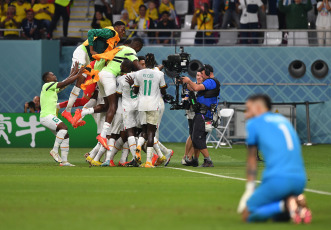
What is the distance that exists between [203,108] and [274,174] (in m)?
10.5

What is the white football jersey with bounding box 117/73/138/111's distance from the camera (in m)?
18.7

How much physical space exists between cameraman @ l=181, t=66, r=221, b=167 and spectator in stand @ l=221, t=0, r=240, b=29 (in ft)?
43.1

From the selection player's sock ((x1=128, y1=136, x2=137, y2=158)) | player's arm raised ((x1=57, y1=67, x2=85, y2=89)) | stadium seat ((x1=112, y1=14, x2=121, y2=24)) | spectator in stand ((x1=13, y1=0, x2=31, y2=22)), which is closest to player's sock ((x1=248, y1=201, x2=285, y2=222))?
player's sock ((x1=128, y1=136, x2=137, y2=158))

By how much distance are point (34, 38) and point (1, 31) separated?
5.73 feet

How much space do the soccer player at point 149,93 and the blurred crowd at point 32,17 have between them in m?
14.7

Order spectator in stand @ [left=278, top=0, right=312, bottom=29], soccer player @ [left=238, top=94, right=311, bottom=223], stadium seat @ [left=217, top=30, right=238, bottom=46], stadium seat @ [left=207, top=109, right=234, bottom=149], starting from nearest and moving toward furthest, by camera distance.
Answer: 1. soccer player @ [left=238, top=94, right=311, bottom=223]
2. stadium seat @ [left=207, top=109, right=234, bottom=149]
3. spectator in stand @ [left=278, top=0, right=312, bottom=29]
4. stadium seat @ [left=217, top=30, right=238, bottom=46]

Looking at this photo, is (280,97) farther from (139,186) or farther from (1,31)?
(139,186)

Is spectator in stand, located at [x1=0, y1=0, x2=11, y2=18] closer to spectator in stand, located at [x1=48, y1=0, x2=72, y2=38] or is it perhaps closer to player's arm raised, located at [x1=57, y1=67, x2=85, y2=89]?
spectator in stand, located at [x1=48, y1=0, x2=72, y2=38]

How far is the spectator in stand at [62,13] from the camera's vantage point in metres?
32.4

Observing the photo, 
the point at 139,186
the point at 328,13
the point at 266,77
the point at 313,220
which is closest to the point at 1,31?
the point at 266,77

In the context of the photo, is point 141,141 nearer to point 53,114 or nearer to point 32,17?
point 53,114

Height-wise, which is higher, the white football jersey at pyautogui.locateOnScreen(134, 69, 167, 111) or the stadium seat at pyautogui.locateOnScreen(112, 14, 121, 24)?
the stadium seat at pyautogui.locateOnScreen(112, 14, 121, 24)

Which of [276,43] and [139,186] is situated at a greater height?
[276,43]

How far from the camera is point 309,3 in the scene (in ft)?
104
